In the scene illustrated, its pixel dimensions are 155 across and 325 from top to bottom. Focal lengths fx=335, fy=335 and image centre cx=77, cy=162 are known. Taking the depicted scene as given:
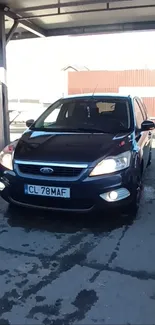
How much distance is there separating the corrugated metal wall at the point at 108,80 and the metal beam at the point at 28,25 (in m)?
9.90

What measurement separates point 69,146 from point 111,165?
1.81 ft

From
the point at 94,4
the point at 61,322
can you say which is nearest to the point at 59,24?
the point at 94,4

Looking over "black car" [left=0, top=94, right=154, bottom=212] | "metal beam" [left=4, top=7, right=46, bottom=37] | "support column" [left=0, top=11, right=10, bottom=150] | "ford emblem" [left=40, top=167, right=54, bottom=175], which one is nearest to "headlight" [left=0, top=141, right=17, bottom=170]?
"black car" [left=0, top=94, right=154, bottom=212]

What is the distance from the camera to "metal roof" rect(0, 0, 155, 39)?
268 inches

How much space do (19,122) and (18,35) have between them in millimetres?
7498

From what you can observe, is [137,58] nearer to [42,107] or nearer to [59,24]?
[42,107]

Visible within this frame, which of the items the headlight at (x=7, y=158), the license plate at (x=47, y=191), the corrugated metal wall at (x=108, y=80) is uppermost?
the corrugated metal wall at (x=108, y=80)

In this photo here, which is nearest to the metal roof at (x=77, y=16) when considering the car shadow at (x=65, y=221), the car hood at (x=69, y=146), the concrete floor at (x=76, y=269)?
the car hood at (x=69, y=146)

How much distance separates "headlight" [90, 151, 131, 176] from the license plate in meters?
0.33

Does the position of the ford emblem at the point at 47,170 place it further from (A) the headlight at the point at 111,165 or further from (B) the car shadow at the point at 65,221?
(B) the car shadow at the point at 65,221

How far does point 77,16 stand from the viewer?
7914mm

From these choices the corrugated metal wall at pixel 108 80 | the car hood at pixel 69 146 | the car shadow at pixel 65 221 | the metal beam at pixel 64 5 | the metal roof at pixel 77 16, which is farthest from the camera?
the corrugated metal wall at pixel 108 80

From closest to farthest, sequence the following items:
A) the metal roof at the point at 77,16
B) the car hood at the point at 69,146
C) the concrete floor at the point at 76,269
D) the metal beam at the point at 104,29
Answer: the concrete floor at the point at 76,269, the car hood at the point at 69,146, the metal roof at the point at 77,16, the metal beam at the point at 104,29

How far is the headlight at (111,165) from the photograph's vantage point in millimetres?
3414
